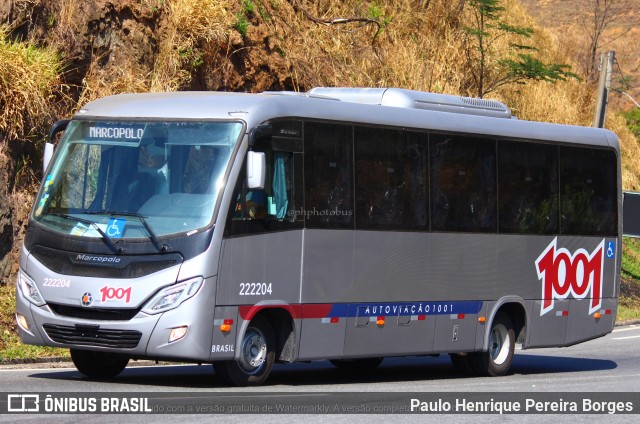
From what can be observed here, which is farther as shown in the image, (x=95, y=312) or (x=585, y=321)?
(x=585, y=321)

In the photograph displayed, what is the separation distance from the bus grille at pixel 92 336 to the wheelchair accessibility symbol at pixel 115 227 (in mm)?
979

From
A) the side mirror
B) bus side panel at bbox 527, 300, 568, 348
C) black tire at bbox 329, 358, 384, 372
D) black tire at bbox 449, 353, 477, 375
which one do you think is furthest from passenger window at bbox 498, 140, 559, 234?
the side mirror

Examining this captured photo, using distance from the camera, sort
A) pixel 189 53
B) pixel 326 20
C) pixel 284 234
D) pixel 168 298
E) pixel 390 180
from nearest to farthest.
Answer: pixel 168 298, pixel 284 234, pixel 390 180, pixel 189 53, pixel 326 20

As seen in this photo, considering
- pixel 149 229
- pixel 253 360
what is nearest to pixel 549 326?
pixel 253 360

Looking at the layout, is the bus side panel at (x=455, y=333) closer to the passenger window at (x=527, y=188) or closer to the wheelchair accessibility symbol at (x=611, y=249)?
the passenger window at (x=527, y=188)

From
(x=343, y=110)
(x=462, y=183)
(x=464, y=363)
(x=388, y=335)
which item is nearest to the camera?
(x=343, y=110)

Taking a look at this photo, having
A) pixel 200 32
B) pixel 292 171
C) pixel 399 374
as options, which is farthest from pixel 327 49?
pixel 292 171

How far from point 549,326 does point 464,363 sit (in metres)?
1.49

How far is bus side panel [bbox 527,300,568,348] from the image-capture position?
17.5 metres

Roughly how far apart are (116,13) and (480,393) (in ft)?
36.1

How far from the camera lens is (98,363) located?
1386 cm

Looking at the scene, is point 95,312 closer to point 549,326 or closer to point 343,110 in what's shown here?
point 343,110

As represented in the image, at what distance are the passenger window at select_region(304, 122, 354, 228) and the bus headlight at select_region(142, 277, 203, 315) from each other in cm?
200

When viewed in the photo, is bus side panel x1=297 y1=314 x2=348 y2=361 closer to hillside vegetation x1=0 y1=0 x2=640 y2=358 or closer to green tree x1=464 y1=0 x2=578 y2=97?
hillside vegetation x1=0 y1=0 x2=640 y2=358
